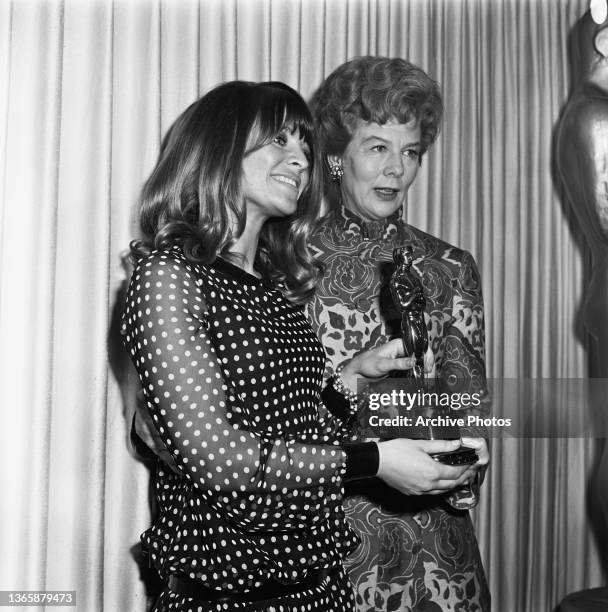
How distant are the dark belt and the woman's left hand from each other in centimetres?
40

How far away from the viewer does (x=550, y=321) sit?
201 cm

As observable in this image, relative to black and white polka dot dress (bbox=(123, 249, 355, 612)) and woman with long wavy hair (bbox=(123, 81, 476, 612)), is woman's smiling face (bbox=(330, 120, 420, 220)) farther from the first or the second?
black and white polka dot dress (bbox=(123, 249, 355, 612))

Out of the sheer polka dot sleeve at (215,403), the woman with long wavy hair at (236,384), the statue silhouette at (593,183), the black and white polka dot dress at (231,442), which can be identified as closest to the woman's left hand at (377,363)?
the woman with long wavy hair at (236,384)

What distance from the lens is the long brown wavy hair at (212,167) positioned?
116cm

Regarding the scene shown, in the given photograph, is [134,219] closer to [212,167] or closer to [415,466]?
[212,167]

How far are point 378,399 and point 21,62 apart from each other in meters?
1.07

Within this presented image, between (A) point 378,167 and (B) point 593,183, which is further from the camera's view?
(B) point 593,183

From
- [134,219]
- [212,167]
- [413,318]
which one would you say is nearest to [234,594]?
[413,318]

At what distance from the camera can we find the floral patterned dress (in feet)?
4.90

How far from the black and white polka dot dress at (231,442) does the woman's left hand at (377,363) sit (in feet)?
0.73

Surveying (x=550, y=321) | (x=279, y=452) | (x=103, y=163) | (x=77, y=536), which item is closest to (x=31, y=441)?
(x=77, y=536)

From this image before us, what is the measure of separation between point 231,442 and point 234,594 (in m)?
0.23

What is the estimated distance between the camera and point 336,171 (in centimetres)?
167

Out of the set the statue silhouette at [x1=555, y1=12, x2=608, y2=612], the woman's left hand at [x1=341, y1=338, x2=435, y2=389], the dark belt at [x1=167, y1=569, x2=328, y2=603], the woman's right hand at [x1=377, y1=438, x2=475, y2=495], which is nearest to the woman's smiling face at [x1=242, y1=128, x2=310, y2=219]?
the woman's left hand at [x1=341, y1=338, x2=435, y2=389]
